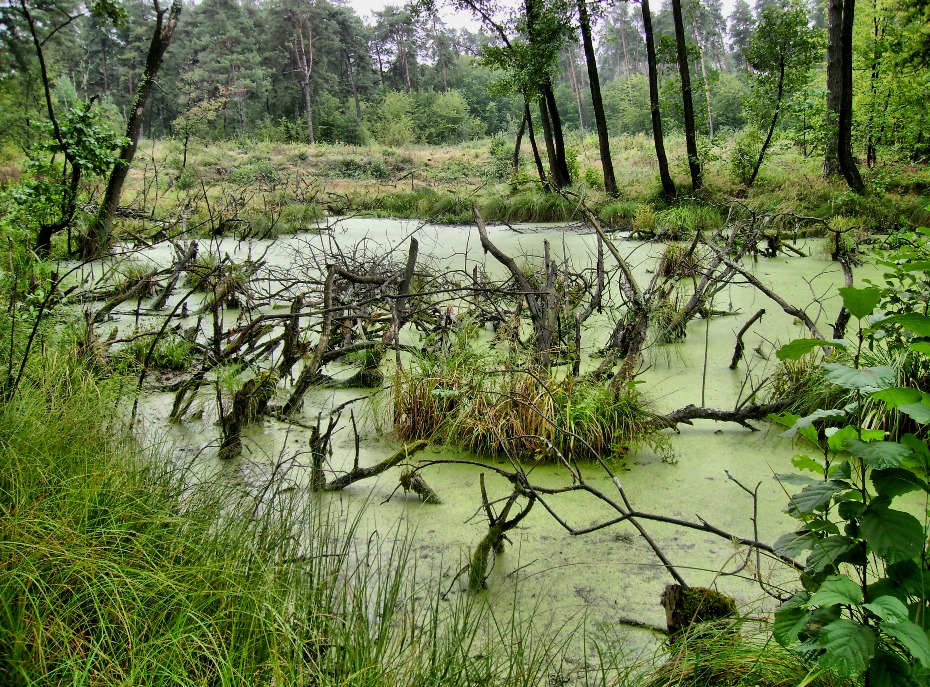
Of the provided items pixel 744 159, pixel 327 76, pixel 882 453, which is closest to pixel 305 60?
pixel 327 76

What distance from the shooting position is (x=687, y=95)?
969 cm

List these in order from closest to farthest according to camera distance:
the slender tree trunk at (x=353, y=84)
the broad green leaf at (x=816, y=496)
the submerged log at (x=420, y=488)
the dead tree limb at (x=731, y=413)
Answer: the broad green leaf at (x=816, y=496), the submerged log at (x=420, y=488), the dead tree limb at (x=731, y=413), the slender tree trunk at (x=353, y=84)

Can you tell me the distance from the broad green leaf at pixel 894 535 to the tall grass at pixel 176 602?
28.4 inches

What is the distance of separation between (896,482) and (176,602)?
5.02 feet

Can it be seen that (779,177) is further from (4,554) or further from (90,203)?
(4,554)

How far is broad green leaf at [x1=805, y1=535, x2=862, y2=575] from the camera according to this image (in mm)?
1095

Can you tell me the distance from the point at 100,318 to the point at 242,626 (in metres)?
3.81

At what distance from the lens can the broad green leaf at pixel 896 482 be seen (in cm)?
101

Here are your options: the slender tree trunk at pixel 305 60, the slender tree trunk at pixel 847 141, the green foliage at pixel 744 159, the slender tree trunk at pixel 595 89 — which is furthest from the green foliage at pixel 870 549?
the slender tree trunk at pixel 305 60

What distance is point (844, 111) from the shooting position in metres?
8.46

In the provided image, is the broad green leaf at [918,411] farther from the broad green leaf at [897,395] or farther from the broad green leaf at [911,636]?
the broad green leaf at [911,636]

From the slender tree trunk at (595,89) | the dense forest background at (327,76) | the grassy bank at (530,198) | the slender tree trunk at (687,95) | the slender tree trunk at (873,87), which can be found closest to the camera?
the grassy bank at (530,198)

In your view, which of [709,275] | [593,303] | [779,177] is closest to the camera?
[709,275]

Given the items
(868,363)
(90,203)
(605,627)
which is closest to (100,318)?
(90,203)
